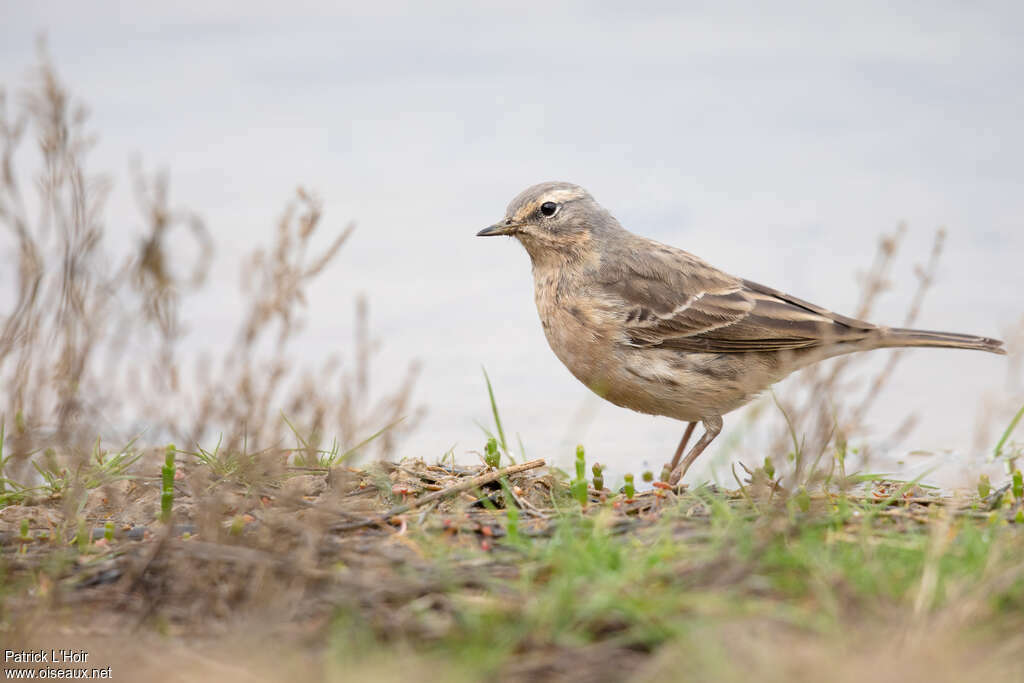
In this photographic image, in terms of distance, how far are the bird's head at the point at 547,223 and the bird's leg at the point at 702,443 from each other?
1626 mm

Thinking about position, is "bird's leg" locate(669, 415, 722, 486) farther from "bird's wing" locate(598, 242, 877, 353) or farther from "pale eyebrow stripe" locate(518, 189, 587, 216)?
"pale eyebrow stripe" locate(518, 189, 587, 216)

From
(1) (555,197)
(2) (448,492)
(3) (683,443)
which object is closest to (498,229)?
(1) (555,197)

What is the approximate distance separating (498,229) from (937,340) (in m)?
3.25

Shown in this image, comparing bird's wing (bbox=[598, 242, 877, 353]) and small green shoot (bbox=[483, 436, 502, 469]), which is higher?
bird's wing (bbox=[598, 242, 877, 353])

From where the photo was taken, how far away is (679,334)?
712 centimetres

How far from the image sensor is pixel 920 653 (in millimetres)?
3316

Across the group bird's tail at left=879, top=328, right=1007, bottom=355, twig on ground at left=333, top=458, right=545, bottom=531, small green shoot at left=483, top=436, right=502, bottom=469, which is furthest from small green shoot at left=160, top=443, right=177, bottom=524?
bird's tail at left=879, top=328, right=1007, bottom=355

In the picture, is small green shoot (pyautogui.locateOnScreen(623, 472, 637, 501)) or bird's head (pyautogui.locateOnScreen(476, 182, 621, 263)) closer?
small green shoot (pyautogui.locateOnScreen(623, 472, 637, 501))

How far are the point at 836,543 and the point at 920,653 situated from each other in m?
1.24

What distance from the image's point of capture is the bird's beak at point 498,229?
773 cm

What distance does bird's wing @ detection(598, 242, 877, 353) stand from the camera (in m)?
7.12

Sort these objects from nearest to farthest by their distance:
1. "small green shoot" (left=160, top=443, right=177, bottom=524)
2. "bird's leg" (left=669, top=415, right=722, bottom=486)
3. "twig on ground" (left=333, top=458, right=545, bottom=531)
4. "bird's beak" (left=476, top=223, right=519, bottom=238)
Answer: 1. "twig on ground" (left=333, top=458, right=545, bottom=531)
2. "small green shoot" (left=160, top=443, right=177, bottom=524)
3. "bird's leg" (left=669, top=415, right=722, bottom=486)
4. "bird's beak" (left=476, top=223, right=519, bottom=238)

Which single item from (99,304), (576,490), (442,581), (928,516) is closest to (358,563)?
(442,581)

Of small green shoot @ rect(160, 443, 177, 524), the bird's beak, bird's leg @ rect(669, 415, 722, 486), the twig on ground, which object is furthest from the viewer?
the bird's beak
